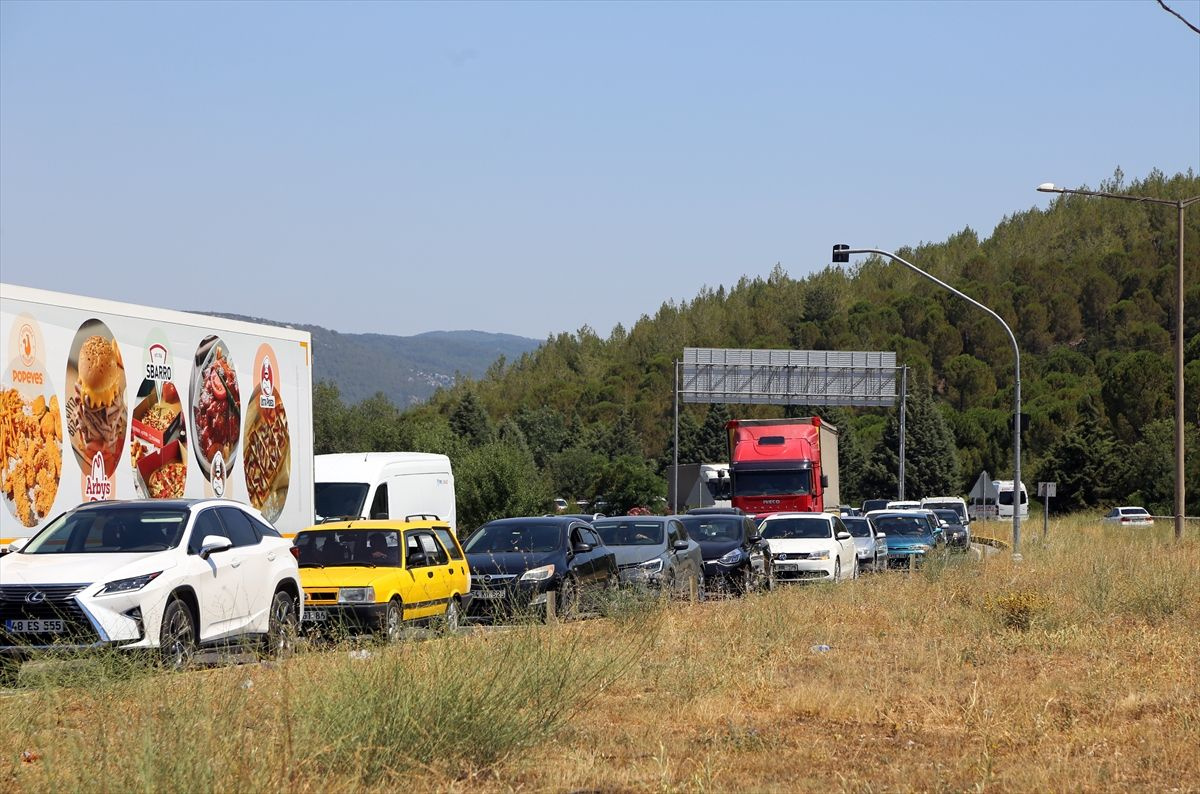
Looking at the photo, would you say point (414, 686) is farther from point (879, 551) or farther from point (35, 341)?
point (879, 551)

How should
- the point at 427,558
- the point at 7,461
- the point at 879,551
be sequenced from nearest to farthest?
the point at 7,461 < the point at 427,558 < the point at 879,551

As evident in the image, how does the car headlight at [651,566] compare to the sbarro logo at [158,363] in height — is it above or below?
below

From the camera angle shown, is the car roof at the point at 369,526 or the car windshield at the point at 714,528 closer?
the car roof at the point at 369,526

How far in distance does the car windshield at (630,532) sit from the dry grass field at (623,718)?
373 inches

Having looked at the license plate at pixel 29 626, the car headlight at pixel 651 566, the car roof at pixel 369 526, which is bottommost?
the car headlight at pixel 651 566

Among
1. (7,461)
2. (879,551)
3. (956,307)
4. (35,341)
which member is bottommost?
(879,551)

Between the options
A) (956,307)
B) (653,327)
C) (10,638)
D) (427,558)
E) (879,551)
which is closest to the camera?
(10,638)

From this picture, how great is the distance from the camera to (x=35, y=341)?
1524cm

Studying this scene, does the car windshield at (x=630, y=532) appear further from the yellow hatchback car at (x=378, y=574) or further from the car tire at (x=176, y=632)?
the car tire at (x=176, y=632)

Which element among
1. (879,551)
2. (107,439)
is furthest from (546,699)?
(879,551)

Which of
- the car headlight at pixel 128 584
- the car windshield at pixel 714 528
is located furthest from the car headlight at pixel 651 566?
the car headlight at pixel 128 584

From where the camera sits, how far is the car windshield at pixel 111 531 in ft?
44.8

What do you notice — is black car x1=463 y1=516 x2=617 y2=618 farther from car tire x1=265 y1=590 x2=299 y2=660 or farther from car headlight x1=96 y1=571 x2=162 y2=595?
car headlight x1=96 y1=571 x2=162 y2=595

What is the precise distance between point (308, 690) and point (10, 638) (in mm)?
4887
